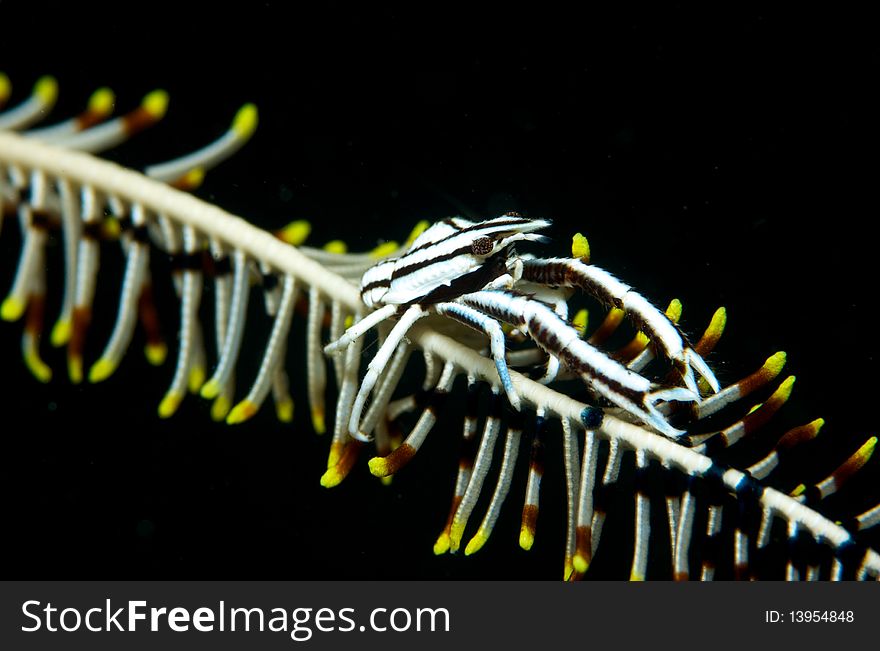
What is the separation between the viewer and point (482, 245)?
2217 mm

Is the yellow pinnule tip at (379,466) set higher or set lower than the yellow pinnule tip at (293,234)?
lower

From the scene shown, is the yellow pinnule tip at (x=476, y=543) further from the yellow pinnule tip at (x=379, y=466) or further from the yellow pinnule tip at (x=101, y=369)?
the yellow pinnule tip at (x=101, y=369)

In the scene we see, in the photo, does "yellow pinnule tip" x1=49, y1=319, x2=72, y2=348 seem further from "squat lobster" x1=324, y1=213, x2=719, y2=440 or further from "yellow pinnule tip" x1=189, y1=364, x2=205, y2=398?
"squat lobster" x1=324, y1=213, x2=719, y2=440

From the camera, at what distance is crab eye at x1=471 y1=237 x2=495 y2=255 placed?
2.21m

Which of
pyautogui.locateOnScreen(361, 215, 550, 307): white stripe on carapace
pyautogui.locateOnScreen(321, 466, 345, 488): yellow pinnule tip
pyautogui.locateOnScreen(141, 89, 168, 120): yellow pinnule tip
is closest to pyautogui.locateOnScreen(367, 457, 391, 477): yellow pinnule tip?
pyautogui.locateOnScreen(321, 466, 345, 488): yellow pinnule tip

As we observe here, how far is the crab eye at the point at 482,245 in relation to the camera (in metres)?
2.21

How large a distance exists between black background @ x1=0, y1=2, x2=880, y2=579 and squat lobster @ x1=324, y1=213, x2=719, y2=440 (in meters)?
1.62

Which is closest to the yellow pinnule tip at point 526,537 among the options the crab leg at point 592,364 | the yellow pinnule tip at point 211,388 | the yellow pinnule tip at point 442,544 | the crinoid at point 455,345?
the crinoid at point 455,345

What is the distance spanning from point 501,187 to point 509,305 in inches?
90.7

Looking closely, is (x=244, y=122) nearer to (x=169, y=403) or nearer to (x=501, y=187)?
(x=169, y=403)

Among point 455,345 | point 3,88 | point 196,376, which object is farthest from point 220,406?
point 3,88

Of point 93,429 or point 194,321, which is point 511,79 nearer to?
point 194,321

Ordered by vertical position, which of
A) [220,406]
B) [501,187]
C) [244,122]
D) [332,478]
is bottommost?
[332,478]
